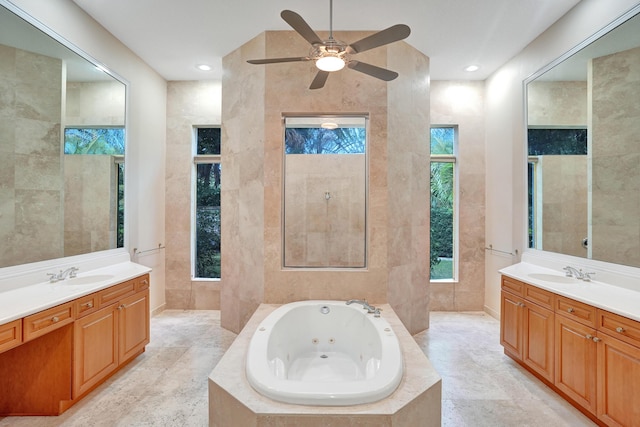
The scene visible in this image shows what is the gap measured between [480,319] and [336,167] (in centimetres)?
265

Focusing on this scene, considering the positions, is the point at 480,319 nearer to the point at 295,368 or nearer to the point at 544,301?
the point at 544,301

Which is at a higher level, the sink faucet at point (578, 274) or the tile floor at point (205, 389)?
the sink faucet at point (578, 274)

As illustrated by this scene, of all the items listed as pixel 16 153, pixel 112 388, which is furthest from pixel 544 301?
pixel 16 153

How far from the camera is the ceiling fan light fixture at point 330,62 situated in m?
2.10

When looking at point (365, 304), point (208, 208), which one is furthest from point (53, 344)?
point (208, 208)

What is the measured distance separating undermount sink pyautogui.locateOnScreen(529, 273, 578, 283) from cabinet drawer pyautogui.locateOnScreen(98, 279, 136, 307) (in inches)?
141

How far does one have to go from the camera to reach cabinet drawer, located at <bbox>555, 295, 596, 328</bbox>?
200 cm

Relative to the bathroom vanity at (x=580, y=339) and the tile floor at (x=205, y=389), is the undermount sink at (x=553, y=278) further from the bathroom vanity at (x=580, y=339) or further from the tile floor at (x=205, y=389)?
the tile floor at (x=205, y=389)

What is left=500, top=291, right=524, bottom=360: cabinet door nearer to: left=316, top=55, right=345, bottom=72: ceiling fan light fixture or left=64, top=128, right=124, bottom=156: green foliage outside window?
left=316, top=55, right=345, bottom=72: ceiling fan light fixture

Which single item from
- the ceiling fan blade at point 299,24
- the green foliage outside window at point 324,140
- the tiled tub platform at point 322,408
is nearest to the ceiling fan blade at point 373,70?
the ceiling fan blade at point 299,24

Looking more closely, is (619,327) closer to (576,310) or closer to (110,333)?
(576,310)

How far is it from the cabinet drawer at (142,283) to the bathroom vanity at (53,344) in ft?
1.05

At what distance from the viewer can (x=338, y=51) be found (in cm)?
205

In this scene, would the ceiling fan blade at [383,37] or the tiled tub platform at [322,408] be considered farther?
the ceiling fan blade at [383,37]
